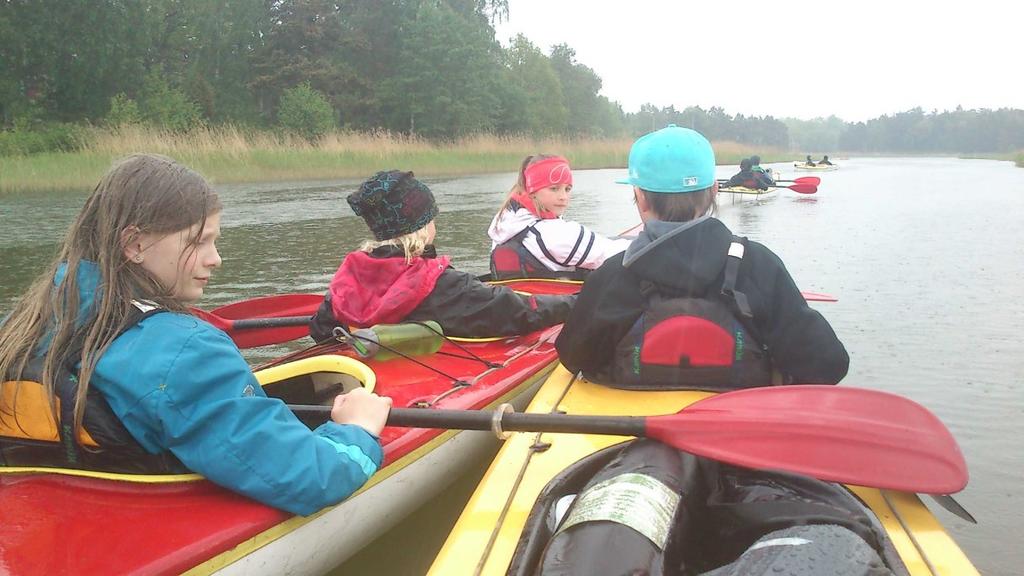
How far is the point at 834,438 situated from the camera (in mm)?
2088

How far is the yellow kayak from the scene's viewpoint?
1.78m

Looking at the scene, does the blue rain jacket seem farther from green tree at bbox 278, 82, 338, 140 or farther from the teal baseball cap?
green tree at bbox 278, 82, 338, 140

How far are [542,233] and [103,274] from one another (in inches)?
119

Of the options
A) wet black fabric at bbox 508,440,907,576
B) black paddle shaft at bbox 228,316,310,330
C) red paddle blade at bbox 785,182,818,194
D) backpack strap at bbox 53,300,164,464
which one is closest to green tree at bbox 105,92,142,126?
red paddle blade at bbox 785,182,818,194

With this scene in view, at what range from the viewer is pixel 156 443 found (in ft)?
6.14

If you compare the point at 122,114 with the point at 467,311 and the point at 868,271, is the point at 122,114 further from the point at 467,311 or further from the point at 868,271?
the point at 467,311

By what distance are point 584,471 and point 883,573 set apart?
85 centimetres

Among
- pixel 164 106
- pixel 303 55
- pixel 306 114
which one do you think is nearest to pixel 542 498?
pixel 164 106

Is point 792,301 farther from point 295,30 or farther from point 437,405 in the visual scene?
point 295,30

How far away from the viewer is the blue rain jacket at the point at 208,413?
5.61 feet

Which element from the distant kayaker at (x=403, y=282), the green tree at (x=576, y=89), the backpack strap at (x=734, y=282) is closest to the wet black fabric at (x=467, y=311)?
the distant kayaker at (x=403, y=282)

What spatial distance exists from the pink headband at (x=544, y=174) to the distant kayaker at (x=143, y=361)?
2.80 meters

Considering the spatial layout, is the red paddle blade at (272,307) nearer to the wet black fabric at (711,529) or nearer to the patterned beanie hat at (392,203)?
the patterned beanie hat at (392,203)

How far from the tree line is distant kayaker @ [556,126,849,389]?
23.1 m
